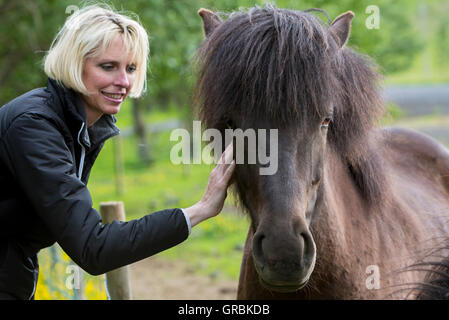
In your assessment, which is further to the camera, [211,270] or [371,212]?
[211,270]

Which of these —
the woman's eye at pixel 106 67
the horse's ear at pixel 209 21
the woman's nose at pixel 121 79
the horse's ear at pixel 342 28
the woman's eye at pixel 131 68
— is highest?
the horse's ear at pixel 209 21

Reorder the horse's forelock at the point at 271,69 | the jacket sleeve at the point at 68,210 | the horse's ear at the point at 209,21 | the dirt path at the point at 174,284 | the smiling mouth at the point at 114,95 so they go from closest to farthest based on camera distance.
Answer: the jacket sleeve at the point at 68,210 → the horse's forelock at the point at 271,69 → the smiling mouth at the point at 114,95 → the horse's ear at the point at 209,21 → the dirt path at the point at 174,284

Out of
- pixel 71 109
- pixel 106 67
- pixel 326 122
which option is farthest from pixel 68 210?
pixel 326 122

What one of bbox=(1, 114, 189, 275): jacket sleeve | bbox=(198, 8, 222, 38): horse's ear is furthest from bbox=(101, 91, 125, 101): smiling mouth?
bbox=(198, 8, 222, 38): horse's ear

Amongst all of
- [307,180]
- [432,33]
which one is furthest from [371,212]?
[432,33]

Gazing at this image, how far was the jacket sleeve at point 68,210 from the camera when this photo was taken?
181cm

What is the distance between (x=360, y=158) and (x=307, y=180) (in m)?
0.79

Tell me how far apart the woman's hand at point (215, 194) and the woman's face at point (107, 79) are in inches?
22.7

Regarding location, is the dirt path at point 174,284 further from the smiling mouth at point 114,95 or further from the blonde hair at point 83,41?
the blonde hair at point 83,41

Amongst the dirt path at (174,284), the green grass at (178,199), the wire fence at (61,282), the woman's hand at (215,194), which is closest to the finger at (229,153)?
the woman's hand at (215,194)

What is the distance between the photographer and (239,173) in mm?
2256

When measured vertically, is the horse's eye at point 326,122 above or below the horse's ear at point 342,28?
below

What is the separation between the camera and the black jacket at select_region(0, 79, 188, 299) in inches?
Result: 71.5
